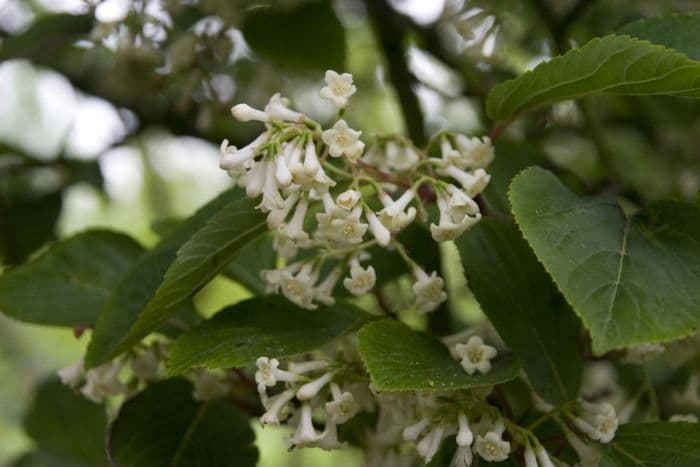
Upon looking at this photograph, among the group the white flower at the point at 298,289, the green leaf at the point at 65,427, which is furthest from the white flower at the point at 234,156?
the green leaf at the point at 65,427

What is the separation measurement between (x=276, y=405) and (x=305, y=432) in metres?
0.06

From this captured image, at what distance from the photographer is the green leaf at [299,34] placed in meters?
2.39

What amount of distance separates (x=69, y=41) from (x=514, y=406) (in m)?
1.45

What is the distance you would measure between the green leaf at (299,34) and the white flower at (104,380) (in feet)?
3.56

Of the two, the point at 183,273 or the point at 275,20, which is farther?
the point at 275,20

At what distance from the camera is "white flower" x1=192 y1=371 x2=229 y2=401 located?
162 cm

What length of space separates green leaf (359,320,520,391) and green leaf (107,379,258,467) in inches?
16.9

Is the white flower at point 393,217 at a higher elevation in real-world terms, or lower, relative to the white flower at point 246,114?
lower

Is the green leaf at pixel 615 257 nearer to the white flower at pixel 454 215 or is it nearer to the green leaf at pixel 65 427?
the white flower at pixel 454 215

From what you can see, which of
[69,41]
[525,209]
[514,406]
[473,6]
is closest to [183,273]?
[525,209]

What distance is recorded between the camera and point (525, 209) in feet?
4.02

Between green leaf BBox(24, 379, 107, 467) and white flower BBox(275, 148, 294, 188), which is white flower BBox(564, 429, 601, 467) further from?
green leaf BBox(24, 379, 107, 467)

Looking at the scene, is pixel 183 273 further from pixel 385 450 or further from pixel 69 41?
pixel 69 41

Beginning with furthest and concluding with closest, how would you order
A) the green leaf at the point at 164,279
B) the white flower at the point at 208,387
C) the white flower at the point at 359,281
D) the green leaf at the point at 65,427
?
1. the green leaf at the point at 65,427
2. the white flower at the point at 208,387
3. the white flower at the point at 359,281
4. the green leaf at the point at 164,279
